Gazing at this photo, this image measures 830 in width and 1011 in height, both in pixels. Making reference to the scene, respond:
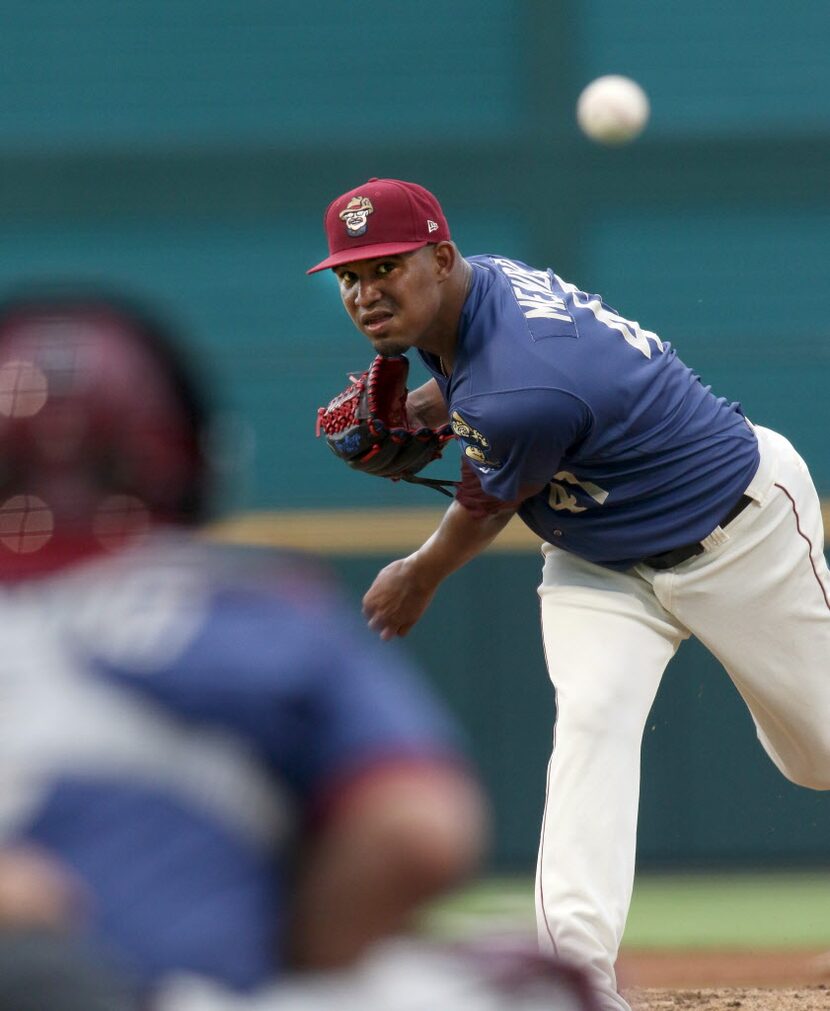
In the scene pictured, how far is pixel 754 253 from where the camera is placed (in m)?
10.8

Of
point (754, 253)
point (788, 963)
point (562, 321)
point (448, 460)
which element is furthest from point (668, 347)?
point (754, 253)

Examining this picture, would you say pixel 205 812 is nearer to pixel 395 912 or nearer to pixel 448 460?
pixel 395 912

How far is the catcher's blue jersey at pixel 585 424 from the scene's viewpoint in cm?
380

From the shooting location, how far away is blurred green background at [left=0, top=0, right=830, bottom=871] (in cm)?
1069

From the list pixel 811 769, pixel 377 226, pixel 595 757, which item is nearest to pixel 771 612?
pixel 811 769

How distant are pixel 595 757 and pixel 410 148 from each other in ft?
25.3

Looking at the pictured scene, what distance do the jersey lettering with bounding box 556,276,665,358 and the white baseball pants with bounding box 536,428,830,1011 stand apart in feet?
1.27

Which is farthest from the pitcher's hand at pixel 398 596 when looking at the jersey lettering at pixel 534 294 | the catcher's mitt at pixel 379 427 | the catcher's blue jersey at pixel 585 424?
the jersey lettering at pixel 534 294

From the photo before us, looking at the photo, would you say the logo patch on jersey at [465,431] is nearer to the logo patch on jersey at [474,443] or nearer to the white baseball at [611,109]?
the logo patch on jersey at [474,443]

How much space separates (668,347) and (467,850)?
3.02 metres

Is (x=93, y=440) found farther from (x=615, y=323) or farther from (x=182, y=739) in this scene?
(x=615, y=323)

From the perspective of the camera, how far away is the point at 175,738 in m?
1.35

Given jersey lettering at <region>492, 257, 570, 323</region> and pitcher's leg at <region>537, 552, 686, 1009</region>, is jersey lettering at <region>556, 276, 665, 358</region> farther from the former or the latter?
pitcher's leg at <region>537, 552, 686, 1009</region>

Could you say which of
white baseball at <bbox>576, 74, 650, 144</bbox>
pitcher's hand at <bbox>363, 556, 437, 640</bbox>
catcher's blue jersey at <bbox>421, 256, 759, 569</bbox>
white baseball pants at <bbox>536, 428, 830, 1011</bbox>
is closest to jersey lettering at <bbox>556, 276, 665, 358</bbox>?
catcher's blue jersey at <bbox>421, 256, 759, 569</bbox>
